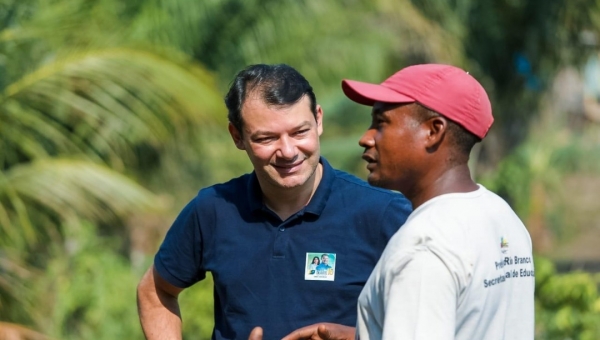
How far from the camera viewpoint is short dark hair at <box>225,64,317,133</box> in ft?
12.2

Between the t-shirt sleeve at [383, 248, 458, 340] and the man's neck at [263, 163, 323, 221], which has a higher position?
the man's neck at [263, 163, 323, 221]

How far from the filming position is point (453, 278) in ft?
8.28

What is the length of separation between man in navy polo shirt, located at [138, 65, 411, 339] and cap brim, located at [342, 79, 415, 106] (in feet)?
2.49

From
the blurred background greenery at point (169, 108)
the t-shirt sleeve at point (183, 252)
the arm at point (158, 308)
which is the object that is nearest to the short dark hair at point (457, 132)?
the t-shirt sleeve at point (183, 252)

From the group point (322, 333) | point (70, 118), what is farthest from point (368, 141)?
point (70, 118)

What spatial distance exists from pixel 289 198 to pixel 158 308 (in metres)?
0.72

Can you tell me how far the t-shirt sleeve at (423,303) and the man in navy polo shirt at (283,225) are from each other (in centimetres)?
109

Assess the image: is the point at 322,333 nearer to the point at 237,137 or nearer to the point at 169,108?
the point at 237,137

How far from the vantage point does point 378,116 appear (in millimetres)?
2824

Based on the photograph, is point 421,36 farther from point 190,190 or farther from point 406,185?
point 406,185

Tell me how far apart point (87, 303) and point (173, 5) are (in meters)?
2.90

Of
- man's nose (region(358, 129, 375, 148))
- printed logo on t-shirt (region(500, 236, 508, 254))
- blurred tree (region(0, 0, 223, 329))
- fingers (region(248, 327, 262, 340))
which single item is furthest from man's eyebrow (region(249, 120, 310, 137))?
blurred tree (region(0, 0, 223, 329))

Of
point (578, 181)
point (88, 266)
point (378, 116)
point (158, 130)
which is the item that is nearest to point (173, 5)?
point (158, 130)

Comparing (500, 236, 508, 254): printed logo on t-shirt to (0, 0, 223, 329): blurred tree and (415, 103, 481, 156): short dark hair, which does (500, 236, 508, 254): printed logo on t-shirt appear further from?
(0, 0, 223, 329): blurred tree
